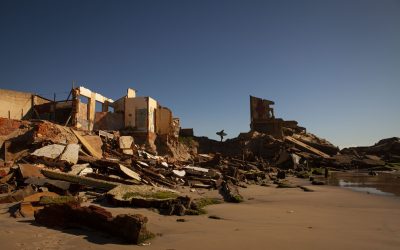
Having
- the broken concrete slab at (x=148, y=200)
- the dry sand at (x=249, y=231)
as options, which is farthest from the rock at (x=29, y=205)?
the broken concrete slab at (x=148, y=200)

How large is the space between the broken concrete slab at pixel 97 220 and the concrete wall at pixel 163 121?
23219 mm

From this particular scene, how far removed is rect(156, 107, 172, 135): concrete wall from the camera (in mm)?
28047

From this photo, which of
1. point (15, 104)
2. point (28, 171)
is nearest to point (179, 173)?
point (28, 171)

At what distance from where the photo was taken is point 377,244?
4352 millimetres

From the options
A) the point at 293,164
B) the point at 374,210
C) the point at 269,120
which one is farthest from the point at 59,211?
the point at 269,120

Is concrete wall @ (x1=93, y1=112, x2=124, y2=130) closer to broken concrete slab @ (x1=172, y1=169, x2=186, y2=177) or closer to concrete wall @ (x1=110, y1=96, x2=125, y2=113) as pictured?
concrete wall @ (x1=110, y1=96, x2=125, y2=113)

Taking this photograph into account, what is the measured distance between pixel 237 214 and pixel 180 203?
1.12 metres

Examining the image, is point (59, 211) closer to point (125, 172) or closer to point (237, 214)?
point (237, 214)

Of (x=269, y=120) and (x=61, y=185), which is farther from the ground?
(x=269, y=120)

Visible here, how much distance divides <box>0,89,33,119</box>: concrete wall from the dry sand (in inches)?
807

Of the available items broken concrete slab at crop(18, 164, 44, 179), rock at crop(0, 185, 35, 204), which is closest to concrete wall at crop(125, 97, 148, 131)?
broken concrete slab at crop(18, 164, 44, 179)

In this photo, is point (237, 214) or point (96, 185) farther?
point (96, 185)

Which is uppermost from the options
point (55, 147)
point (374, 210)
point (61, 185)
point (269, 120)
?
point (269, 120)

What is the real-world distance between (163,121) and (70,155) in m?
16.9
